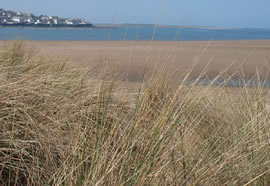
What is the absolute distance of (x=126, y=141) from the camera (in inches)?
56.1

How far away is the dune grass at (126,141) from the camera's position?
142cm

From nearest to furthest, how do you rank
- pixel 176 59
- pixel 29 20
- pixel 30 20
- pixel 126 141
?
pixel 126 141, pixel 176 59, pixel 29 20, pixel 30 20

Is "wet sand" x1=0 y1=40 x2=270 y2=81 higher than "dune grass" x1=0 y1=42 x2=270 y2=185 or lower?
lower

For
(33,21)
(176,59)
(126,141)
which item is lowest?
(33,21)

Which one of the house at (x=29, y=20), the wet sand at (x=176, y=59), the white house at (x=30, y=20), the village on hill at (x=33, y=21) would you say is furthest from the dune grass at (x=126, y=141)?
the white house at (x=30, y=20)

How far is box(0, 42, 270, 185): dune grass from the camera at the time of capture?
4.66ft

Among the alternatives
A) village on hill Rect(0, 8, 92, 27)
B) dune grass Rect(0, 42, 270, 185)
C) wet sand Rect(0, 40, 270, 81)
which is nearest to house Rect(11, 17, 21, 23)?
village on hill Rect(0, 8, 92, 27)

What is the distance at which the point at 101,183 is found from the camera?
4.34ft

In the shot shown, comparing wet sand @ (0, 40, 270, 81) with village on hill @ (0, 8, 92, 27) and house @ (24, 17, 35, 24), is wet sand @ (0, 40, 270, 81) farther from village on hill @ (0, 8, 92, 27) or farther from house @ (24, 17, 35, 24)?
house @ (24, 17, 35, 24)

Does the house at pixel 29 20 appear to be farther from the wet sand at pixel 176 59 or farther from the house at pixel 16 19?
the wet sand at pixel 176 59

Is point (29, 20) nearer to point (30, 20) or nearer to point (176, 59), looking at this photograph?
point (30, 20)

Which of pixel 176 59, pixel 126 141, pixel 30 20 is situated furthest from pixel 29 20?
pixel 126 141

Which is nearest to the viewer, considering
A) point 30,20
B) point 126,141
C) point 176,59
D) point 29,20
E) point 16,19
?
point 126,141

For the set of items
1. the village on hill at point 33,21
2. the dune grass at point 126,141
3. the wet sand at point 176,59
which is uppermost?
the dune grass at point 126,141
